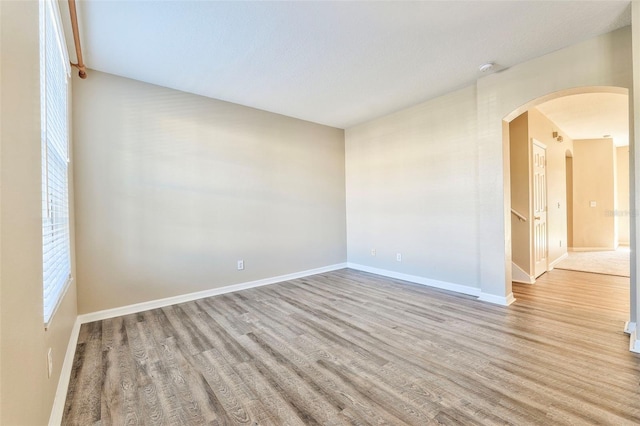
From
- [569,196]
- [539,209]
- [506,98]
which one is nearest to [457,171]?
[506,98]

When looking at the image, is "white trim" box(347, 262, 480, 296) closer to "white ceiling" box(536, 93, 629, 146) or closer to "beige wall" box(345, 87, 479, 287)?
"beige wall" box(345, 87, 479, 287)

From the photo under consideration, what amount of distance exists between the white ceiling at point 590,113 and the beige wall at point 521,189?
19.9 inches

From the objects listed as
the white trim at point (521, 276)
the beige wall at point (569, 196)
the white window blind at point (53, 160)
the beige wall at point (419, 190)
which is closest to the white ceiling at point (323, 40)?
the white window blind at point (53, 160)

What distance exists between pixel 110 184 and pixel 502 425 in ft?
13.1

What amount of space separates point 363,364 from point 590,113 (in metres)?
5.50

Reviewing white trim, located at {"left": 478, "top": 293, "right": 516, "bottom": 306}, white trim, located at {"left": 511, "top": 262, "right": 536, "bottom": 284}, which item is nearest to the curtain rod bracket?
white trim, located at {"left": 478, "top": 293, "right": 516, "bottom": 306}

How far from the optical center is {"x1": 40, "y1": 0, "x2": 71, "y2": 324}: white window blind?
1.59 meters

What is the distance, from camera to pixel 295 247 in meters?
4.67

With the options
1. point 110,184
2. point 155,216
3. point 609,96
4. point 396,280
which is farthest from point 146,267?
point 609,96

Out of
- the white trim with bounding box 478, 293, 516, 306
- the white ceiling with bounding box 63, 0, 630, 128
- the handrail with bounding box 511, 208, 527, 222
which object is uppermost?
the white ceiling with bounding box 63, 0, 630, 128

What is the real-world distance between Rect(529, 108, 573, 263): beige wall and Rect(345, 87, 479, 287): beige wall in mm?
1499

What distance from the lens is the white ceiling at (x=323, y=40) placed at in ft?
6.98

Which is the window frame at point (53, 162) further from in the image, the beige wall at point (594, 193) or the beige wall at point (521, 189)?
the beige wall at point (594, 193)

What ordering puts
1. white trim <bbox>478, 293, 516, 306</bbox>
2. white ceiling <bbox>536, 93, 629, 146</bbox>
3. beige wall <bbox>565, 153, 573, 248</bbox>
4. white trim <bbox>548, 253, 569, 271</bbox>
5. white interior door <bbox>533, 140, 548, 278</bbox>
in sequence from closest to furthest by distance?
white trim <bbox>478, 293, 516, 306</bbox>
white ceiling <bbox>536, 93, 629, 146</bbox>
white interior door <bbox>533, 140, 548, 278</bbox>
white trim <bbox>548, 253, 569, 271</bbox>
beige wall <bbox>565, 153, 573, 248</bbox>
